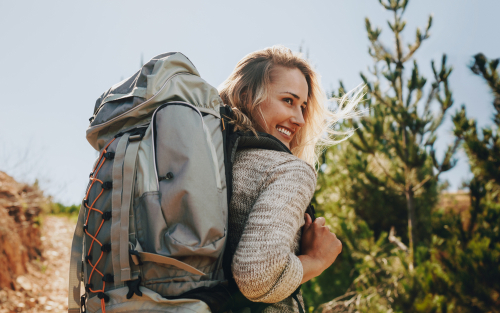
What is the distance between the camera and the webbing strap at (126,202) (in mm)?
912

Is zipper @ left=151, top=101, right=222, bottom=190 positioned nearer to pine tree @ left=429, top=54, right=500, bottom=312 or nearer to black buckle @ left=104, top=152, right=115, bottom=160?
black buckle @ left=104, top=152, right=115, bottom=160

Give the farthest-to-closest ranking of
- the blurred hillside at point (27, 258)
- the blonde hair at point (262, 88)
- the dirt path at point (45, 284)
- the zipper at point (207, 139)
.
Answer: the blurred hillside at point (27, 258), the dirt path at point (45, 284), the blonde hair at point (262, 88), the zipper at point (207, 139)

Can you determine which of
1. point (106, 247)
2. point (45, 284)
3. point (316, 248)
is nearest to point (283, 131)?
point (316, 248)

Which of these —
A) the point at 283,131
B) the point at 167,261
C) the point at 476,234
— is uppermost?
the point at 283,131

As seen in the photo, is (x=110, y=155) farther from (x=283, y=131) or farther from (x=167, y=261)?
(x=283, y=131)

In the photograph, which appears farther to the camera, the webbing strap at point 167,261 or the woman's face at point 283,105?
the woman's face at point 283,105

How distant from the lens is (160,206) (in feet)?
3.03

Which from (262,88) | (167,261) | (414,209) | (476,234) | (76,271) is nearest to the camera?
(167,261)

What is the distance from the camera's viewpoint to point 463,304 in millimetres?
4520

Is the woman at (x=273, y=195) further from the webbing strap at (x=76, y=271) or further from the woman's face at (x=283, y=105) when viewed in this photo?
the webbing strap at (x=76, y=271)

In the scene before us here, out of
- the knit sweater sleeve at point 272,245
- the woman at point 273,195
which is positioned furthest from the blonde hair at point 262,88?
the knit sweater sleeve at point 272,245

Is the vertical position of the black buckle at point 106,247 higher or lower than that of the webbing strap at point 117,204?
lower

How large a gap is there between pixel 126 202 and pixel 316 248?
0.64 metres

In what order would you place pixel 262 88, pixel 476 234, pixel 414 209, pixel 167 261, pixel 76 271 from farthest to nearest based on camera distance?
pixel 414 209 < pixel 476 234 < pixel 262 88 < pixel 76 271 < pixel 167 261
